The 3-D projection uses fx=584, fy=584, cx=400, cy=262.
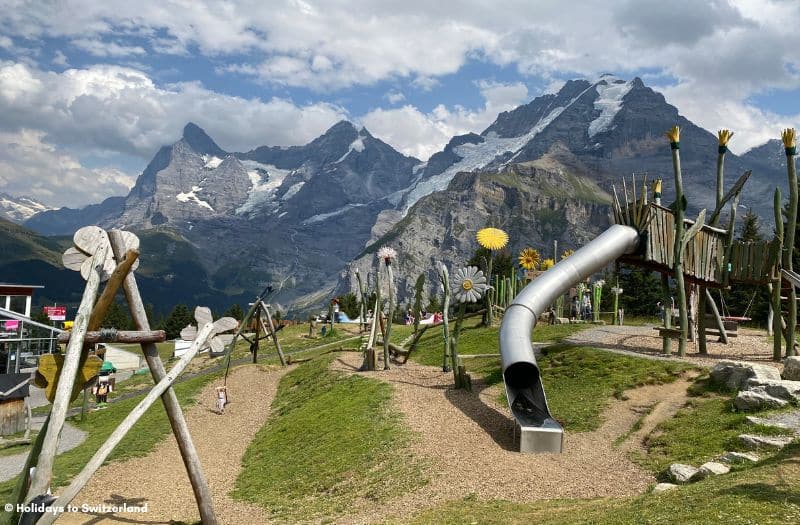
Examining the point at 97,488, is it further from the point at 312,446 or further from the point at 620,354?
the point at 620,354

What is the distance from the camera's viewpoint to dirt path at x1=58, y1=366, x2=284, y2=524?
40.2ft

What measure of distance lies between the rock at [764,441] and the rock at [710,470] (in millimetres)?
1603

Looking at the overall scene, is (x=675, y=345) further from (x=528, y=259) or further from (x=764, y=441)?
(x=528, y=259)

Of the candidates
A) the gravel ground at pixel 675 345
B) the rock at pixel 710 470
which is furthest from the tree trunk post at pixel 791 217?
the rock at pixel 710 470

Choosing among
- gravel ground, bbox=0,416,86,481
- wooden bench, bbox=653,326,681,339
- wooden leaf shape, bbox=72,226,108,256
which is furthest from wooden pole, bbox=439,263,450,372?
wooden leaf shape, bbox=72,226,108,256

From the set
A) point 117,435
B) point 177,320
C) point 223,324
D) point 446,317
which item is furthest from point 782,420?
point 177,320

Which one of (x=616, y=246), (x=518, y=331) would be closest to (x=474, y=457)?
(x=518, y=331)

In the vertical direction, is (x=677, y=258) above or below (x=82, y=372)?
above

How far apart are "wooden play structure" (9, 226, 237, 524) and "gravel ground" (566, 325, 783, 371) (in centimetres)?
1522

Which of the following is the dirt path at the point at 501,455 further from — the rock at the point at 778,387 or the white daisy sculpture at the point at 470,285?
the white daisy sculpture at the point at 470,285

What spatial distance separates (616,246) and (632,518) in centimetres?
1469

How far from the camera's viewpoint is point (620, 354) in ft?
67.6

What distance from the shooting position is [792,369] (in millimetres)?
16109

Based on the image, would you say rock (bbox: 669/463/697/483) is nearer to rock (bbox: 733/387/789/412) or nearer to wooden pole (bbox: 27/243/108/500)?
rock (bbox: 733/387/789/412)
